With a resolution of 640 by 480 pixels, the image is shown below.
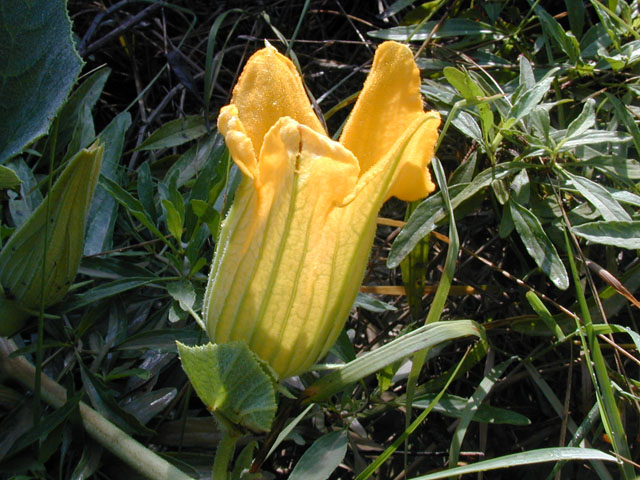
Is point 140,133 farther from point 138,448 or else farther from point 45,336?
point 138,448

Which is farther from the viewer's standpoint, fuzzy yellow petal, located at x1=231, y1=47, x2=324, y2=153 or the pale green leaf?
the pale green leaf

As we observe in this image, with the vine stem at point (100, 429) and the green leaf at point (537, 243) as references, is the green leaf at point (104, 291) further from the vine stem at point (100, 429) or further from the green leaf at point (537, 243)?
the green leaf at point (537, 243)

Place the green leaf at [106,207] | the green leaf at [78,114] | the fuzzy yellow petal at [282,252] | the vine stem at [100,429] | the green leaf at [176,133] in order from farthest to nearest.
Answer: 1. the green leaf at [176,133]
2. the green leaf at [78,114]
3. the green leaf at [106,207]
4. the vine stem at [100,429]
5. the fuzzy yellow petal at [282,252]

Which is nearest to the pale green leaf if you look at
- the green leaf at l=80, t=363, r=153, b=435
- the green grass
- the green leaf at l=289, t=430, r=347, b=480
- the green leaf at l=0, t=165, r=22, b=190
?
the green grass

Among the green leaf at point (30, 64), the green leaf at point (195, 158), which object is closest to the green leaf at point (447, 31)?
the green leaf at point (195, 158)

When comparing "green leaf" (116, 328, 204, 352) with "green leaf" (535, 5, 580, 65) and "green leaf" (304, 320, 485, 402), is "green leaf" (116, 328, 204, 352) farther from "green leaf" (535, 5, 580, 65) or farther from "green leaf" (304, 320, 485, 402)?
"green leaf" (535, 5, 580, 65)

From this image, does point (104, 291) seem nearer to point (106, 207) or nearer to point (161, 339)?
point (161, 339)
